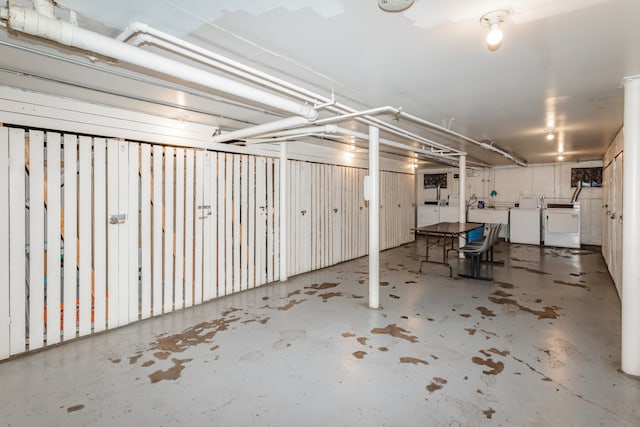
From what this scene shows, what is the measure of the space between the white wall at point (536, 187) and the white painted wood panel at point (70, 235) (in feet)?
33.2

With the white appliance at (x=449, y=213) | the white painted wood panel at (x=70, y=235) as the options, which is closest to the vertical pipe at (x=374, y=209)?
the white painted wood panel at (x=70, y=235)

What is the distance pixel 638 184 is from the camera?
239cm

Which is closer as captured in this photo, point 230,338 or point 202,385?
point 202,385

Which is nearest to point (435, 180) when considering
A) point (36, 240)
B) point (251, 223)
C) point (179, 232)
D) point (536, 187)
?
point (536, 187)

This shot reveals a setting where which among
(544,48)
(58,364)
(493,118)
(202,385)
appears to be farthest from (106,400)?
(493,118)

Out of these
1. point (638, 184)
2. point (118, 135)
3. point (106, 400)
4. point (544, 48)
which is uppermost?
point (544, 48)

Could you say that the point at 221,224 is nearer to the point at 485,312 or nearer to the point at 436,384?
the point at 436,384

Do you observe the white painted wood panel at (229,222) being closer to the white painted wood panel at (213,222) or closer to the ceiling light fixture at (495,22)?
the white painted wood panel at (213,222)

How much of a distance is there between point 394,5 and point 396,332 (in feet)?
9.08

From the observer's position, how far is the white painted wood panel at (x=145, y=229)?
3479mm

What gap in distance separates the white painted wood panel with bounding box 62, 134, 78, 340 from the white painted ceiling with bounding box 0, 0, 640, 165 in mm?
564

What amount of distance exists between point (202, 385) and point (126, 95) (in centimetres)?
259

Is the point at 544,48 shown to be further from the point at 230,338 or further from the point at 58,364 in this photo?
the point at 58,364

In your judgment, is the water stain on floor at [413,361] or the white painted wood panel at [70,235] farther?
the white painted wood panel at [70,235]
